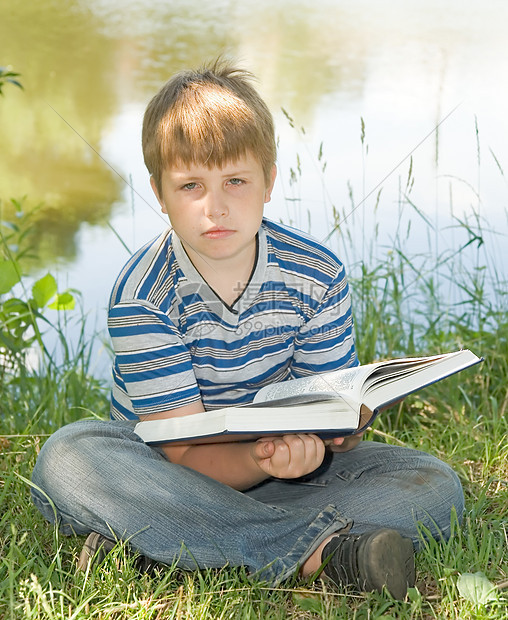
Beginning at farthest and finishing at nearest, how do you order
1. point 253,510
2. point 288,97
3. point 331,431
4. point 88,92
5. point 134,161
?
point 88,92 < point 288,97 < point 134,161 < point 253,510 < point 331,431

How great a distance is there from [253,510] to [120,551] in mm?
315

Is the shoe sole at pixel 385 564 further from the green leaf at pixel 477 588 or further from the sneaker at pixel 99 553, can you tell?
the sneaker at pixel 99 553

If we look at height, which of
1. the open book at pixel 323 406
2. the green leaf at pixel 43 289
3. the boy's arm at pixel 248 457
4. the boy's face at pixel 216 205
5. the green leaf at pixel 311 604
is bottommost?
the green leaf at pixel 311 604

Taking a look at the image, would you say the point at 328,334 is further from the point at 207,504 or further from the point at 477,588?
the point at 477,588

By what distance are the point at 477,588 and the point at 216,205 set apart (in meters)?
1.01

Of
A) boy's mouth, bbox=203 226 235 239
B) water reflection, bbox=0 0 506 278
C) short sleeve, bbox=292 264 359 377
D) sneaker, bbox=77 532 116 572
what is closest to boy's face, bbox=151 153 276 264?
boy's mouth, bbox=203 226 235 239

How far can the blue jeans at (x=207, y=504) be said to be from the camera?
185 centimetres

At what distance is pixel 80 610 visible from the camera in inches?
65.4

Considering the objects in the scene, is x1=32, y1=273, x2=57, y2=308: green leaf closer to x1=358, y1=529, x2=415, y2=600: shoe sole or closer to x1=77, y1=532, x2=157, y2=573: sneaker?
x1=77, y1=532, x2=157, y2=573: sneaker

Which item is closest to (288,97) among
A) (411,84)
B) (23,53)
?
(411,84)

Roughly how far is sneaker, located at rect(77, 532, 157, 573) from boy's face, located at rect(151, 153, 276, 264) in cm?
70

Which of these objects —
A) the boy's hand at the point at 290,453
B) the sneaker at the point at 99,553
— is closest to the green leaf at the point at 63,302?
the sneaker at the point at 99,553

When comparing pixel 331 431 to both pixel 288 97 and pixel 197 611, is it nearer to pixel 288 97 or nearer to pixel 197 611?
pixel 197 611

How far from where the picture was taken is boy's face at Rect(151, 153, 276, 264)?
1970 mm
